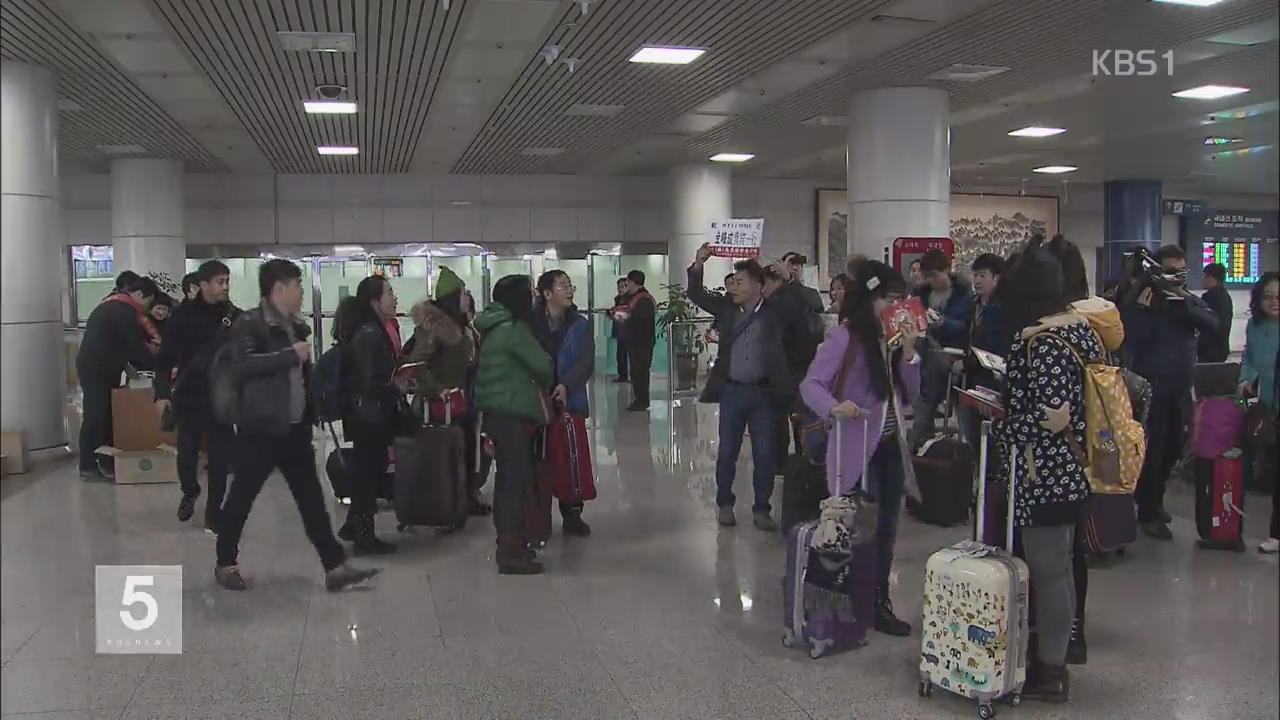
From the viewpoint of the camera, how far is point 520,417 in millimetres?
5539

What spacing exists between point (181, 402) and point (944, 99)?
25.2 feet

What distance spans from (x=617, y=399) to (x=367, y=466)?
Result: 28.3 ft

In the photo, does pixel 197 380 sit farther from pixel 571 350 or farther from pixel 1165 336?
pixel 1165 336

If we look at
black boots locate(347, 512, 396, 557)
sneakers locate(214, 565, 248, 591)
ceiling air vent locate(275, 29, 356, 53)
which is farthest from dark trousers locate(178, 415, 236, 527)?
ceiling air vent locate(275, 29, 356, 53)

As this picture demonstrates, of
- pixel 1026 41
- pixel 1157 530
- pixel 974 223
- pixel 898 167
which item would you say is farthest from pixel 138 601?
pixel 974 223

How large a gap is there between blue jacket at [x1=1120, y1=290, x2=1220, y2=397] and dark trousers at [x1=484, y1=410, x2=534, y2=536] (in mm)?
3504

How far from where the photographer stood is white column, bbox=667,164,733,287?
17.5m

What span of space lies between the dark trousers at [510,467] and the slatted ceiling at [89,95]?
9.10 feet

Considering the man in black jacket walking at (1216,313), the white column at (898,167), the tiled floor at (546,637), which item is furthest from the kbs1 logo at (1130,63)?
the tiled floor at (546,637)

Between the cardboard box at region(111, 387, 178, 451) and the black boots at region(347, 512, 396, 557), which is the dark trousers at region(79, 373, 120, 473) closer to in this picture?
the cardboard box at region(111, 387, 178, 451)

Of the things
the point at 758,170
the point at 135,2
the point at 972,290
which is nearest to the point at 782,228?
the point at 758,170

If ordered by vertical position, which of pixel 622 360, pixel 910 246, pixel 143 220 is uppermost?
pixel 143 220

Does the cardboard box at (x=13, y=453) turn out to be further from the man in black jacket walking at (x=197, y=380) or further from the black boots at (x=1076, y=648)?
the black boots at (x=1076, y=648)

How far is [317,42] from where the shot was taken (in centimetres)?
839
